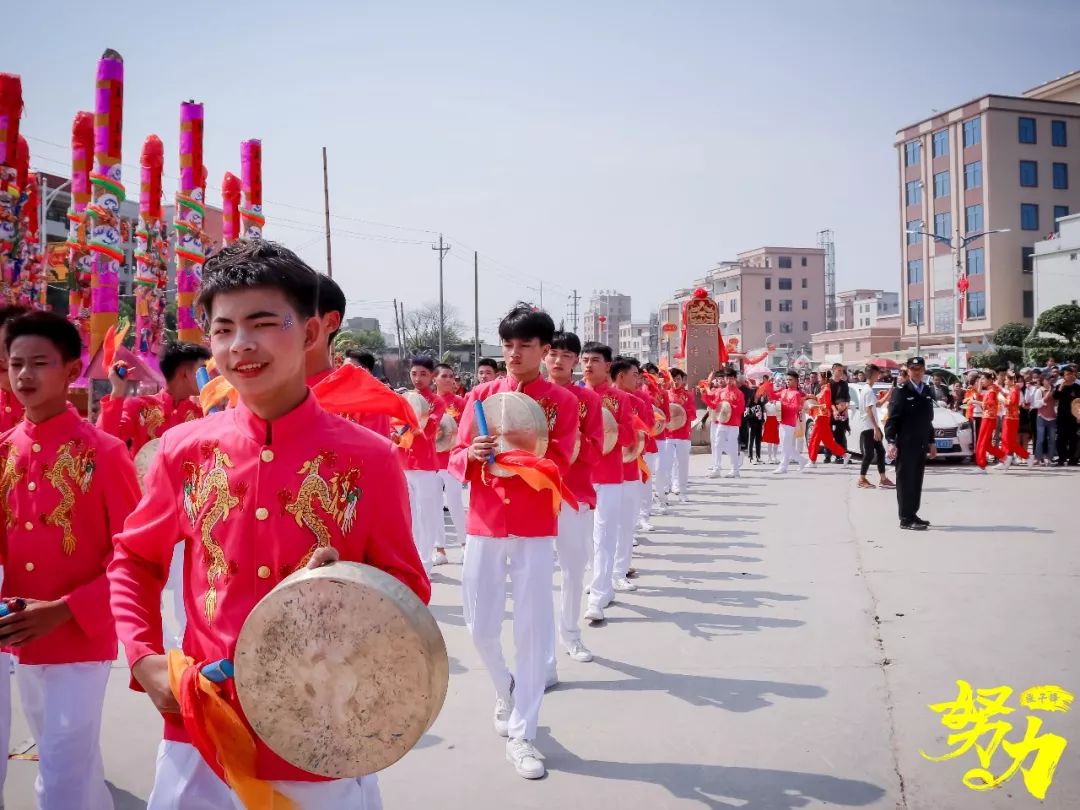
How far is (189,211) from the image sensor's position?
2075 centimetres

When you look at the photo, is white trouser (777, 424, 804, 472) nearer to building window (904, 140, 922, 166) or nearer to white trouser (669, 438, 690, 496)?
white trouser (669, 438, 690, 496)

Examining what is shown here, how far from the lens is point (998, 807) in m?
3.57

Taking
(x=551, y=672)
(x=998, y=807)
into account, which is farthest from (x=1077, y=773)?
(x=551, y=672)

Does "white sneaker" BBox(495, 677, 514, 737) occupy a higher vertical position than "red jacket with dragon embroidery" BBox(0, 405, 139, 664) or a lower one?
lower

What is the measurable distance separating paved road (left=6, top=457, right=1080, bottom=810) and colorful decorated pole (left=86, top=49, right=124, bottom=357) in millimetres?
12894

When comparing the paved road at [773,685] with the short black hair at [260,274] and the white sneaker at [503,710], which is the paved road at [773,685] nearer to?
the white sneaker at [503,710]

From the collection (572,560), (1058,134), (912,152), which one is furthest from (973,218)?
(572,560)

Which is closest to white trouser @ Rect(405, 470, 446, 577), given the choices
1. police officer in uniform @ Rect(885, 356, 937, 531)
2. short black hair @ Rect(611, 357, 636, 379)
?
short black hair @ Rect(611, 357, 636, 379)

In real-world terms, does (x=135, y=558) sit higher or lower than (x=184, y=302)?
lower

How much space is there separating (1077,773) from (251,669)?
12.3 ft

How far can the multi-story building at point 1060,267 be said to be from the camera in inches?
1705

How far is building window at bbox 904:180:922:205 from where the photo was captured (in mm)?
59625

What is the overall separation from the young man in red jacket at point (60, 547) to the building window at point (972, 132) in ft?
201

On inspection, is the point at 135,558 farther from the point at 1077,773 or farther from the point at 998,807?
the point at 1077,773
